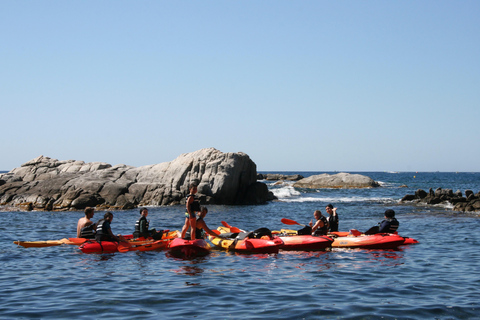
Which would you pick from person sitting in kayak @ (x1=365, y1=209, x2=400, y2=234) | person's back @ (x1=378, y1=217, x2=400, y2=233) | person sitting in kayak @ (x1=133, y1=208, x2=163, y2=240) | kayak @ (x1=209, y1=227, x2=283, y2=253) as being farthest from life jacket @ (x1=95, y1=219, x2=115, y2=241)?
person's back @ (x1=378, y1=217, x2=400, y2=233)

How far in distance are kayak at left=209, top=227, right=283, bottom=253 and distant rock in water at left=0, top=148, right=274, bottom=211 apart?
1667 cm

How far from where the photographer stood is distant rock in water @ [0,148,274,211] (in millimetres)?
31422

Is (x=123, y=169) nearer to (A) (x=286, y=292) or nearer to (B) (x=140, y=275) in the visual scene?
(B) (x=140, y=275)

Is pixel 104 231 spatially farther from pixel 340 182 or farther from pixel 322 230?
pixel 340 182

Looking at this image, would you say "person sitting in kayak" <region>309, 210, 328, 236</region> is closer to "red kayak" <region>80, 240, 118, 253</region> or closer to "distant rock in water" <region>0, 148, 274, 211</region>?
"red kayak" <region>80, 240, 118, 253</region>

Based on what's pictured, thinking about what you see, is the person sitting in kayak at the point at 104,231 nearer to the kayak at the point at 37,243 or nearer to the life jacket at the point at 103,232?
the life jacket at the point at 103,232

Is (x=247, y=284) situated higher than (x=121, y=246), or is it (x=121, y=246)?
(x=121, y=246)

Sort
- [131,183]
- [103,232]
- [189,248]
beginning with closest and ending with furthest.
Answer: [189,248] < [103,232] < [131,183]

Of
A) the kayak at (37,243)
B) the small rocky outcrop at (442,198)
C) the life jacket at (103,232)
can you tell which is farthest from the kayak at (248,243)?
the small rocky outcrop at (442,198)

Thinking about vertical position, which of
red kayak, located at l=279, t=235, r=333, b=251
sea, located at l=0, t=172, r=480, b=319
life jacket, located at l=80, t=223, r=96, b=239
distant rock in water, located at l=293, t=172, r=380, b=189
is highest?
distant rock in water, located at l=293, t=172, r=380, b=189

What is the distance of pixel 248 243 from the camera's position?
48.1ft

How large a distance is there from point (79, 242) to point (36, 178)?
24665 mm

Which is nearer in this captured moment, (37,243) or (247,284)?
(247,284)

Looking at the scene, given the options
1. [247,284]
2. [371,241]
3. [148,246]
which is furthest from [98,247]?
[371,241]
